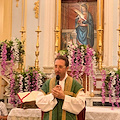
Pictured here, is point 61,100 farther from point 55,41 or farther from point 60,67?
point 55,41

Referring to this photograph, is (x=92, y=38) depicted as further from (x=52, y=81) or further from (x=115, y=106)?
(x=52, y=81)

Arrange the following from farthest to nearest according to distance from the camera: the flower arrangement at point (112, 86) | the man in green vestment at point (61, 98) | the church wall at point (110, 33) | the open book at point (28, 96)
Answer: the church wall at point (110, 33) < the flower arrangement at point (112, 86) < the open book at point (28, 96) < the man in green vestment at point (61, 98)

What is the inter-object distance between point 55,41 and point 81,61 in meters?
1.94

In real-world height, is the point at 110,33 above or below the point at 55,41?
above

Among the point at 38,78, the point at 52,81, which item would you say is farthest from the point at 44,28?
the point at 52,81

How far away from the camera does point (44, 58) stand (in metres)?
7.37

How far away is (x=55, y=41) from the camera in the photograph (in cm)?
746

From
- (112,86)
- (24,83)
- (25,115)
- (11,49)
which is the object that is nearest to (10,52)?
(11,49)

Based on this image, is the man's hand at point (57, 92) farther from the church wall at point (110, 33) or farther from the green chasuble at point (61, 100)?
the church wall at point (110, 33)

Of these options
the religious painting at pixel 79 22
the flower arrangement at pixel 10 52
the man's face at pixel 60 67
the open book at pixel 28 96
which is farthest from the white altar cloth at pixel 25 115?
the religious painting at pixel 79 22

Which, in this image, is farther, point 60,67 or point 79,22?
point 79,22

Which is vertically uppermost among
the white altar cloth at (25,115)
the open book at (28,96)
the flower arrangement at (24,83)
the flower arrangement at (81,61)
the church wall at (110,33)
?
the church wall at (110,33)

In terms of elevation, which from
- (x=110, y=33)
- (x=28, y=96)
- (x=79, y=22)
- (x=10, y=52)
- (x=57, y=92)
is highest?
(x=79, y=22)

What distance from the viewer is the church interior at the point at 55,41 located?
5.75 meters
